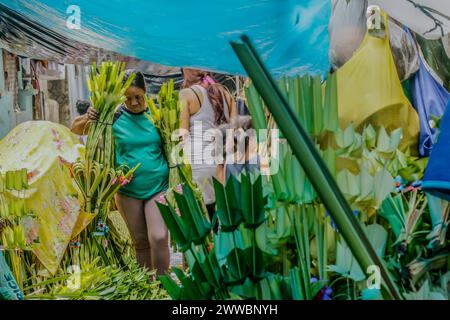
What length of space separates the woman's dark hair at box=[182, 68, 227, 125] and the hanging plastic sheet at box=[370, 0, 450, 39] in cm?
76

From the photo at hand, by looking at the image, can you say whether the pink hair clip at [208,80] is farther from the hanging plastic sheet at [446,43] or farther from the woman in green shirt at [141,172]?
the hanging plastic sheet at [446,43]

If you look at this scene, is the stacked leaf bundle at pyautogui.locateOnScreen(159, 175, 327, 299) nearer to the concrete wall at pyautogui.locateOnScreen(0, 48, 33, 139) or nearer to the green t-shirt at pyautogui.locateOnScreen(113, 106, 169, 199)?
the green t-shirt at pyautogui.locateOnScreen(113, 106, 169, 199)

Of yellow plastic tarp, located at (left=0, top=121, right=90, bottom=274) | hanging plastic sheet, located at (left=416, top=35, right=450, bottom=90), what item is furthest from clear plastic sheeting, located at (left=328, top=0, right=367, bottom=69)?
yellow plastic tarp, located at (left=0, top=121, right=90, bottom=274)

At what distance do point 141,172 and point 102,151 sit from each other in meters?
0.20

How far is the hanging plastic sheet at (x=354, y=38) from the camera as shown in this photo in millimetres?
3027

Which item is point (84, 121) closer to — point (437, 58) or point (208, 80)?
point (208, 80)

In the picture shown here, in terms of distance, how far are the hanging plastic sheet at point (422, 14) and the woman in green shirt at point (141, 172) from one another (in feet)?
3.71

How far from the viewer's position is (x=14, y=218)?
3215 millimetres

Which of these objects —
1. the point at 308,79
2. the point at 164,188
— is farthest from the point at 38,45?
the point at 308,79

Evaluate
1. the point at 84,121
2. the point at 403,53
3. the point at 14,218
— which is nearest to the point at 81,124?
the point at 84,121

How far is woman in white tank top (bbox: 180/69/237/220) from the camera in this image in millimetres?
3105

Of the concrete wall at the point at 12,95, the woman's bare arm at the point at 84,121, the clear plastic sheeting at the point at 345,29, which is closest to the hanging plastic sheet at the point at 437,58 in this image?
the clear plastic sheeting at the point at 345,29

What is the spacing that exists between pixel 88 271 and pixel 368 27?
1.67 metres
